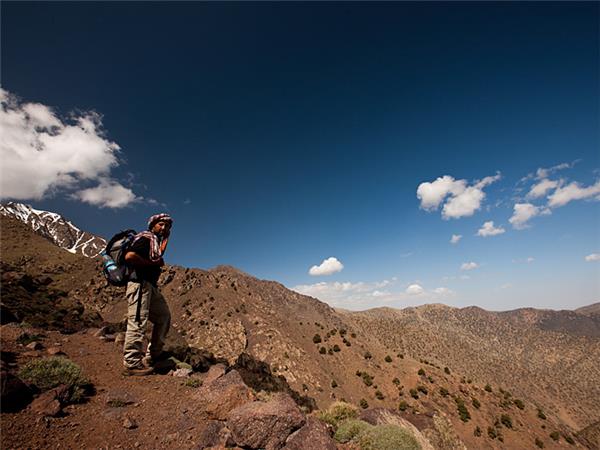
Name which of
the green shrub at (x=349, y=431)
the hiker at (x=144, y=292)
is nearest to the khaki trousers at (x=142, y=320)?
the hiker at (x=144, y=292)

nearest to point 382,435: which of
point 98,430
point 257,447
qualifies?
point 257,447

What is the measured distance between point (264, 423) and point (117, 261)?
16.1ft

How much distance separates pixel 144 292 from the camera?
20.7 ft

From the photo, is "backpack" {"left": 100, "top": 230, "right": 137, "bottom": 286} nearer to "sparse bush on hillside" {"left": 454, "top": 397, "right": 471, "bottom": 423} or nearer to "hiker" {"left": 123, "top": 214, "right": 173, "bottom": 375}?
"hiker" {"left": 123, "top": 214, "right": 173, "bottom": 375}

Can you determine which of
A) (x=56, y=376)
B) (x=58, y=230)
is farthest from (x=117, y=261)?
(x=58, y=230)

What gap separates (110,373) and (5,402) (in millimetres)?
2825

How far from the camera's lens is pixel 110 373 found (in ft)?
22.3

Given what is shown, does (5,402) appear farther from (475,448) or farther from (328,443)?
(475,448)

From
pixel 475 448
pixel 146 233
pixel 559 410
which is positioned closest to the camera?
pixel 146 233

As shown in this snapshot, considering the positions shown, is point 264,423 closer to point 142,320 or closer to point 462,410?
point 142,320

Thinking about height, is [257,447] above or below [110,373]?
below

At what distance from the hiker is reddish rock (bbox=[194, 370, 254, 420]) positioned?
1.75 m

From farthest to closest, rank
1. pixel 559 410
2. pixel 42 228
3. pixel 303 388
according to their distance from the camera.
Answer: pixel 42 228 < pixel 559 410 < pixel 303 388

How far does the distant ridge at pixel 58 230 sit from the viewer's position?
446 feet
